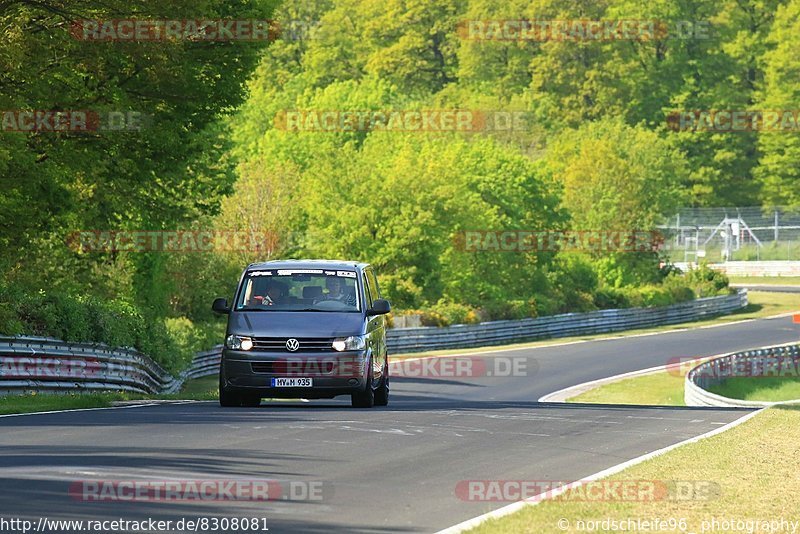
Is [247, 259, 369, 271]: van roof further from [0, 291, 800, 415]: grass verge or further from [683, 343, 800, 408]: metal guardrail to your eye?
[683, 343, 800, 408]: metal guardrail

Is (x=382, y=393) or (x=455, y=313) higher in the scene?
(x=382, y=393)

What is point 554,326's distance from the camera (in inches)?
2785

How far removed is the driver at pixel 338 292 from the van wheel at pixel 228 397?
1.83 metres

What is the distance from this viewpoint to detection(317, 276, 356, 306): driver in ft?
70.5

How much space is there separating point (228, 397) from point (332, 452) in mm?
6620

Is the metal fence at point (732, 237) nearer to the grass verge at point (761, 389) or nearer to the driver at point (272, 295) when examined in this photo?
the grass verge at point (761, 389)

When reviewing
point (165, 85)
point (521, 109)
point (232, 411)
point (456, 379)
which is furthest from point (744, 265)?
point (232, 411)

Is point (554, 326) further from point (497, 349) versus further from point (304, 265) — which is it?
point (304, 265)

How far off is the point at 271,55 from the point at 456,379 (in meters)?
99.0

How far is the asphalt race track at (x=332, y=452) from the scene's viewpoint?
11.1 meters
